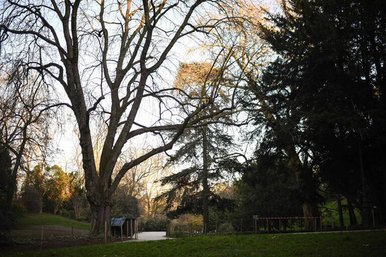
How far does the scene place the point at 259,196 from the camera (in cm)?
2773

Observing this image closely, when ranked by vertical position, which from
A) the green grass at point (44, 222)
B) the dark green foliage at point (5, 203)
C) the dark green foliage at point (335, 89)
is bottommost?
the green grass at point (44, 222)

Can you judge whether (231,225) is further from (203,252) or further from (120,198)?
(203,252)

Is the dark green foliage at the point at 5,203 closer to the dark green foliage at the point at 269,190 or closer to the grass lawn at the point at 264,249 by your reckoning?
the grass lawn at the point at 264,249

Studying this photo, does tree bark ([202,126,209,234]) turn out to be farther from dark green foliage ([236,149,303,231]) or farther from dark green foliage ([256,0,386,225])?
dark green foliage ([256,0,386,225])

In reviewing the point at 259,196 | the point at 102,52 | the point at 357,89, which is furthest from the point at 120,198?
the point at 357,89

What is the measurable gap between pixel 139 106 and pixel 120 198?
27.3 metres

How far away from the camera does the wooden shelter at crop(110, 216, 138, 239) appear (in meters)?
23.8

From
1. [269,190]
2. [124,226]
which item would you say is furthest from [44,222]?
[269,190]

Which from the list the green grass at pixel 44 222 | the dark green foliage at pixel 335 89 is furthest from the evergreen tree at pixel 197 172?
the green grass at pixel 44 222

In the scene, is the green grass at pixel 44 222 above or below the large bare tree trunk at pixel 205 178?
below

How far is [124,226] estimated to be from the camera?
25.4 metres

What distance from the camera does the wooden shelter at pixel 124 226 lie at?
78.1 feet

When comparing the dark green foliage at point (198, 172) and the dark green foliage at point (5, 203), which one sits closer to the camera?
the dark green foliage at point (5, 203)

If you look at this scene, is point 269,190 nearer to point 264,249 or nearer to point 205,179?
point 205,179
